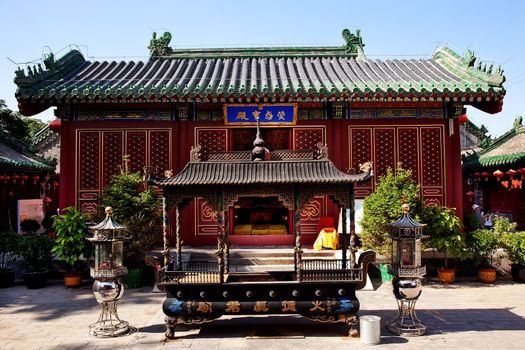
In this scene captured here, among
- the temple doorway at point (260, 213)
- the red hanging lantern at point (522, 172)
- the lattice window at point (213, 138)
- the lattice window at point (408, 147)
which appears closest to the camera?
the lattice window at point (408, 147)

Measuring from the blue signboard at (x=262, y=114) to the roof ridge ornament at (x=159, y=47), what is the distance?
5681 mm

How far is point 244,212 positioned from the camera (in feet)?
45.3

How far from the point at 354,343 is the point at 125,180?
23.3 feet

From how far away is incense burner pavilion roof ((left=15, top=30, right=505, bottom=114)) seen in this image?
37.0 feet

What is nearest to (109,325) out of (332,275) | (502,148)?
(332,275)

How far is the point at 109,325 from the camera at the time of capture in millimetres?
7641

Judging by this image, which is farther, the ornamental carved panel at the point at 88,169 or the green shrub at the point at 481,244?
the ornamental carved panel at the point at 88,169

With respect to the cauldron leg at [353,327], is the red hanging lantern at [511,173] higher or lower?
higher

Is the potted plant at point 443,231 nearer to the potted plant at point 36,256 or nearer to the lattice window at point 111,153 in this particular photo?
the lattice window at point 111,153

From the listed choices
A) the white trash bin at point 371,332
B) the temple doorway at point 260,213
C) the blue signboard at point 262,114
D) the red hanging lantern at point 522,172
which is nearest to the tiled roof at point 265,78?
the blue signboard at point 262,114

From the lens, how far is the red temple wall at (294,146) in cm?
1238

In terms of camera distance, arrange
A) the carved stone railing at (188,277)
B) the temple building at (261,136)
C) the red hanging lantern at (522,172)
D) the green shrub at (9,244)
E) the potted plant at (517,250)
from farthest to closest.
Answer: the red hanging lantern at (522,172) < the temple building at (261,136) < the green shrub at (9,244) < the potted plant at (517,250) < the carved stone railing at (188,277)

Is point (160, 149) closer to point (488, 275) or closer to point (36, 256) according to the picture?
point (36, 256)

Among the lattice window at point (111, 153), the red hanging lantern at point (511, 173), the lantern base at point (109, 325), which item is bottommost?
the lantern base at point (109, 325)
